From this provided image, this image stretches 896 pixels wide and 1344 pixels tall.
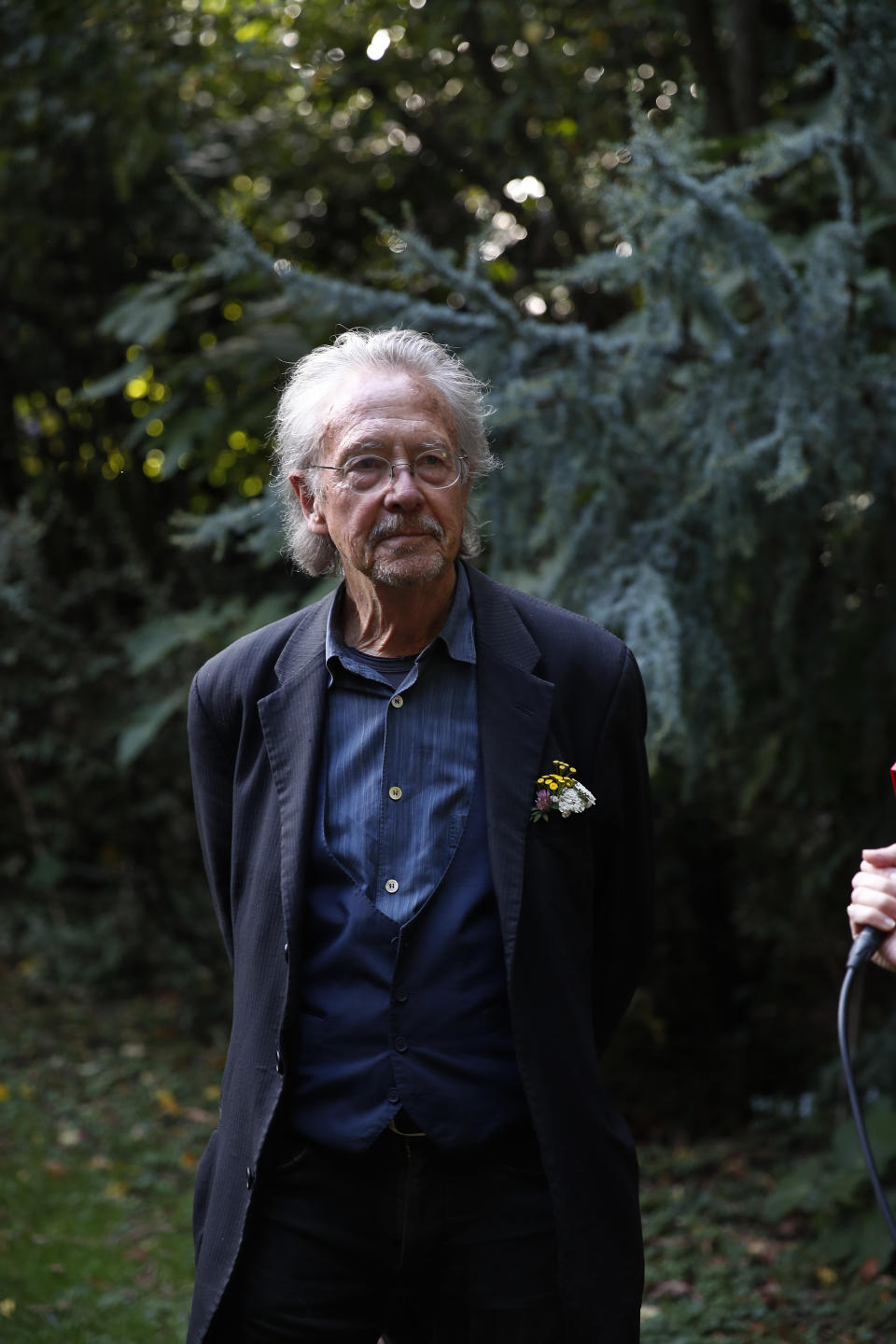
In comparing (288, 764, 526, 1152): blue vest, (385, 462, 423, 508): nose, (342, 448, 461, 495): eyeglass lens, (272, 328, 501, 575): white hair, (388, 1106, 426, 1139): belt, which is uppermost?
(272, 328, 501, 575): white hair

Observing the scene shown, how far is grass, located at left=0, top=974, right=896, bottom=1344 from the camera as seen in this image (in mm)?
3652

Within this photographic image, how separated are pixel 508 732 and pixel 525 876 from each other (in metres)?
0.23

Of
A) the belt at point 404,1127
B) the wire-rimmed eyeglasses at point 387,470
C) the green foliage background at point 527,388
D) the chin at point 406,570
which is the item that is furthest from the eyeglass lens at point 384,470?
the green foliage background at point 527,388

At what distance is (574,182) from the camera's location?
5.68m

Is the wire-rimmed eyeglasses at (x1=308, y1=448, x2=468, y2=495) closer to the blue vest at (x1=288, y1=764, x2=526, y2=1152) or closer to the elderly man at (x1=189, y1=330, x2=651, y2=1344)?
the elderly man at (x1=189, y1=330, x2=651, y2=1344)

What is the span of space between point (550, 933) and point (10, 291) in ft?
20.0

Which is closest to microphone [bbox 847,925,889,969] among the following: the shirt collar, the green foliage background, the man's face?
the shirt collar

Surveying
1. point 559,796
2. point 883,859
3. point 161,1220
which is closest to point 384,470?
point 559,796

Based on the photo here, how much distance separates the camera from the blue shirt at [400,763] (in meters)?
1.90

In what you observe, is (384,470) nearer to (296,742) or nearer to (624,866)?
(296,742)

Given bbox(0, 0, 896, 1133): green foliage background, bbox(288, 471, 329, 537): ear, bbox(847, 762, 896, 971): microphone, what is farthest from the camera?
bbox(0, 0, 896, 1133): green foliage background

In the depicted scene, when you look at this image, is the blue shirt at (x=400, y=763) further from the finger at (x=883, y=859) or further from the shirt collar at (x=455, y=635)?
Answer: the finger at (x=883, y=859)

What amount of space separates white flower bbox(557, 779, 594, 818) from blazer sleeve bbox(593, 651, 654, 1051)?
11 centimetres

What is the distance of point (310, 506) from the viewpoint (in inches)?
87.0
